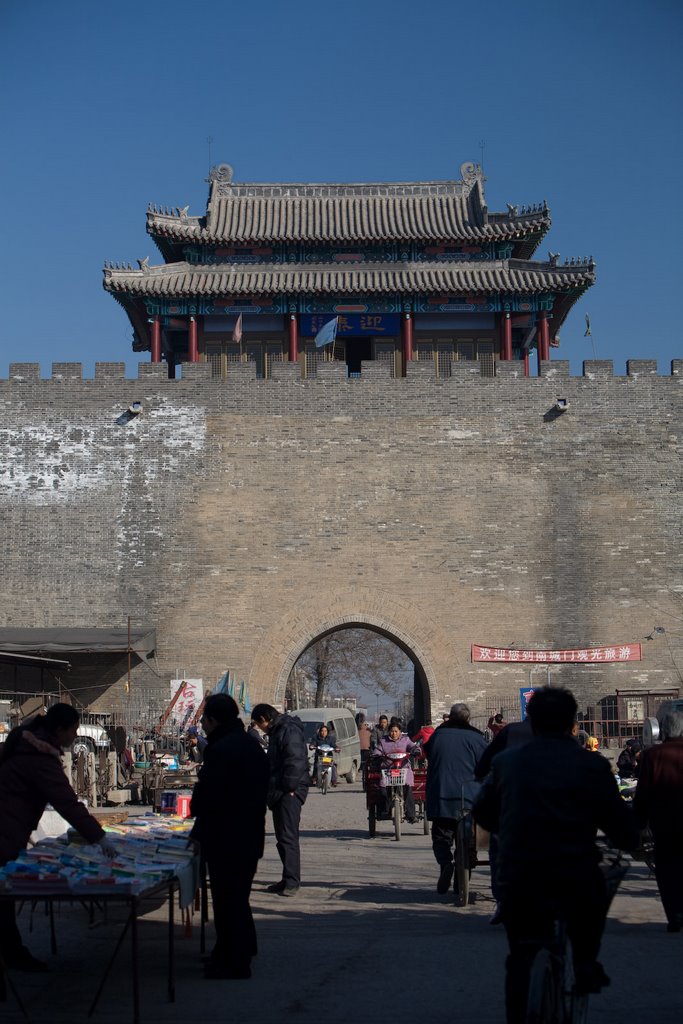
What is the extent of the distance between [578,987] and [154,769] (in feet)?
44.5

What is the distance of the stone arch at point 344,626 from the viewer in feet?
72.5

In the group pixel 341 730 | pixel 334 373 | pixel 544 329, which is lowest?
pixel 341 730

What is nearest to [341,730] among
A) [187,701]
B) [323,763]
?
[323,763]

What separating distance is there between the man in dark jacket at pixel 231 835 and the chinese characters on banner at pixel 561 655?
15882 mm

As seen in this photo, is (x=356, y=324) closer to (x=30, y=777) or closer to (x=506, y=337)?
→ (x=506, y=337)

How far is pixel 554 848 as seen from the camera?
4.10 metres

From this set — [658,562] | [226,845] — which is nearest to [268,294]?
[658,562]

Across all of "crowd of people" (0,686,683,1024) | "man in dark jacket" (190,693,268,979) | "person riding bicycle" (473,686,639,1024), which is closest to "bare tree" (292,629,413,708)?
"crowd of people" (0,686,683,1024)

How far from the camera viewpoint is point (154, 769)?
17109 millimetres

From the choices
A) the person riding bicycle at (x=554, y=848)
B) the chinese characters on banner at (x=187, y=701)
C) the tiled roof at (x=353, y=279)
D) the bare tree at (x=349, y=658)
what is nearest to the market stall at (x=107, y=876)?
the person riding bicycle at (x=554, y=848)

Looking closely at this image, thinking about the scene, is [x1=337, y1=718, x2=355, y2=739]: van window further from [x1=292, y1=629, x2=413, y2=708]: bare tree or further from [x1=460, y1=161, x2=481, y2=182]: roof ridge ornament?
[x1=292, y1=629, x2=413, y2=708]: bare tree

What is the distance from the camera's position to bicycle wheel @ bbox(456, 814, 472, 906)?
27.1 feet

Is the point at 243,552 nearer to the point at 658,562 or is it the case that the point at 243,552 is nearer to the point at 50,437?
the point at 50,437

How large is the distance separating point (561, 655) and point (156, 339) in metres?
10.5
